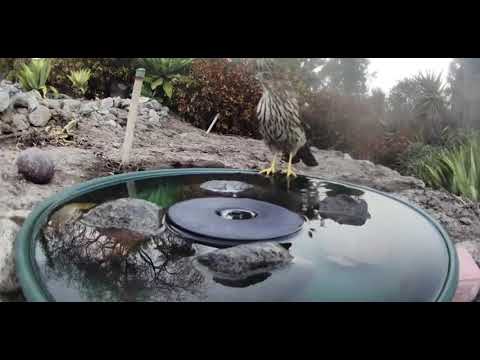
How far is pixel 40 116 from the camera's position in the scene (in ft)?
8.31

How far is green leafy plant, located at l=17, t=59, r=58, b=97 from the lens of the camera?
8.10ft

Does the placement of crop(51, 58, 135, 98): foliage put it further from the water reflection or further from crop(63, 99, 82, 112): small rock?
the water reflection

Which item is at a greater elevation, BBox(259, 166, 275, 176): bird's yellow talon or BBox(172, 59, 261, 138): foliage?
BBox(172, 59, 261, 138): foliage

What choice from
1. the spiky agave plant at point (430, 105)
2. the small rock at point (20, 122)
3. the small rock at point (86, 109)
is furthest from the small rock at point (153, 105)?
the spiky agave plant at point (430, 105)

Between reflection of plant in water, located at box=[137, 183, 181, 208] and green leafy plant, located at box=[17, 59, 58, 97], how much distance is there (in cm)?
91

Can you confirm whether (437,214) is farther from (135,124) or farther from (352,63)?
(135,124)

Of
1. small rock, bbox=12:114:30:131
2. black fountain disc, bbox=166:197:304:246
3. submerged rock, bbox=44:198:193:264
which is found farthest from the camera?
small rock, bbox=12:114:30:131

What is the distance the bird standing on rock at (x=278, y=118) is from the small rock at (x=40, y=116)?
1.20 metres

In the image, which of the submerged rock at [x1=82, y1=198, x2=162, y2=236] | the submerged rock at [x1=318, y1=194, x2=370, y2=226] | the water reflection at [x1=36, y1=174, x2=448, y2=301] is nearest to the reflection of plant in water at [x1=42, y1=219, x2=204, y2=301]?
the water reflection at [x1=36, y1=174, x2=448, y2=301]

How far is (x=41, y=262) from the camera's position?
1.60 m

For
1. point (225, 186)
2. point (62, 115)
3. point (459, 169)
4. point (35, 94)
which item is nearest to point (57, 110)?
point (62, 115)

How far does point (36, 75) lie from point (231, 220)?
1.47 m

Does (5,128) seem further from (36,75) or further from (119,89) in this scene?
(119,89)
